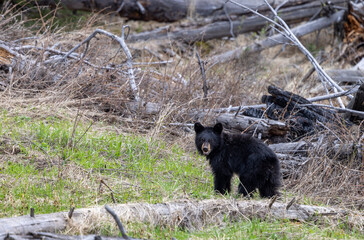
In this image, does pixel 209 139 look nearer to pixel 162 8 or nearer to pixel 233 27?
pixel 162 8

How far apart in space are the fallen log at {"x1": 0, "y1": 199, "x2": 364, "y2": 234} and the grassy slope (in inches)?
3.9

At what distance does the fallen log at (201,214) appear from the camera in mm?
4284

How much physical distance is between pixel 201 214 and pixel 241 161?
4.12 feet

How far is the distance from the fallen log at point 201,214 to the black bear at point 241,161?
0.49 metres

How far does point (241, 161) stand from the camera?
5.90 m

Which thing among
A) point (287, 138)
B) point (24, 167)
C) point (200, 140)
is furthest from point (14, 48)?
point (287, 138)

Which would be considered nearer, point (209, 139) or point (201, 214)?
point (201, 214)

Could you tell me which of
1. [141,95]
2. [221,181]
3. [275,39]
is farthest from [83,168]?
[275,39]

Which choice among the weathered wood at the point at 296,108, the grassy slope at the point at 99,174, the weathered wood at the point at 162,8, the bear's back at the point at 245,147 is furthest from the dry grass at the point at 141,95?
the weathered wood at the point at 162,8

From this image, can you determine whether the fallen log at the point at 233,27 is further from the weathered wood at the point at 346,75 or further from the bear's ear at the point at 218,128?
the bear's ear at the point at 218,128

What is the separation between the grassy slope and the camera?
465 centimetres

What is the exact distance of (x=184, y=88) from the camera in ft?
29.8

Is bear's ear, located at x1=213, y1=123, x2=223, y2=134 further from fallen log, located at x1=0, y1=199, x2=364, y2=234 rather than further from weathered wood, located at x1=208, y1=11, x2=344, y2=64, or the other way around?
weathered wood, located at x1=208, y1=11, x2=344, y2=64

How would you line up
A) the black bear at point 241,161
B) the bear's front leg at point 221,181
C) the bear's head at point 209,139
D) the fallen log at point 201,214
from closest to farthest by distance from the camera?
the fallen log at point 201,214, the black bear at point 241,161, the bear's front leg at point 221,181, the bear's head at point 209,139
